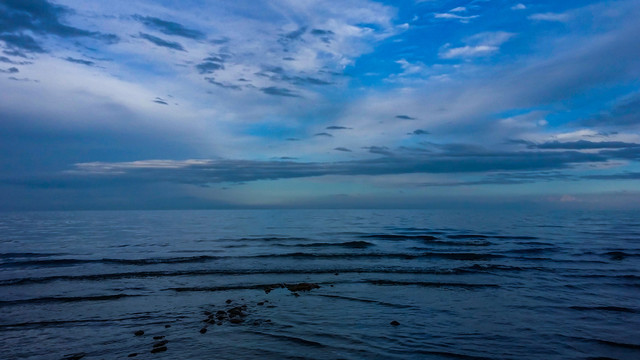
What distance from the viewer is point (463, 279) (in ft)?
74.7

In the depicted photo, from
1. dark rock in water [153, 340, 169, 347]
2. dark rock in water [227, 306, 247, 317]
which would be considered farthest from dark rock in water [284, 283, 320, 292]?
dark rock in water [153, 340, 169, 347]

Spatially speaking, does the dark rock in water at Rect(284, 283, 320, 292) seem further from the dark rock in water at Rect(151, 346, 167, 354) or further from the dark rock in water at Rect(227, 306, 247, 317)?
the dark rock in water at Rect(151, 346, 167, 354)

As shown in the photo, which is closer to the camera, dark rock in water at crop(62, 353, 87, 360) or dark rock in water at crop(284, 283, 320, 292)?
dark rock in water at crop(62, 353, 87, 360)

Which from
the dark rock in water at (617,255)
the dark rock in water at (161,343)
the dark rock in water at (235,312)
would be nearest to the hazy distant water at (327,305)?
the dark rock in water at (161,343)

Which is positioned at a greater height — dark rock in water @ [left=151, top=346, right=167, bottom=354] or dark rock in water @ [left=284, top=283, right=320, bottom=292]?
dark rock in water @ [left=151, top=346, right=167, bottom=354]

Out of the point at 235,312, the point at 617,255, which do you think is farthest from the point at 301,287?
the point at 617,255

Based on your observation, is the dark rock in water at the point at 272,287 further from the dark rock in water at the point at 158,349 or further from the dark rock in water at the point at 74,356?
the dark rock in water at the point at 74,356

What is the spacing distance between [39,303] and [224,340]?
1188 cm

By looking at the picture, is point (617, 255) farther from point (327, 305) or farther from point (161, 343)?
point (161, 343)

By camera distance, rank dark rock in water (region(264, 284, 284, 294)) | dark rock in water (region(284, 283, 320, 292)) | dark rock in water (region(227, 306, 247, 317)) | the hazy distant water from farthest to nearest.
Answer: dark rock in water (region(284, 283, 320, 292)), dark rock in water (region(264, 284, 284, 294)), dark rock in water (region(227, 306, 247, 317)), the hazy distant water

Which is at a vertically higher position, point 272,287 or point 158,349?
point 158,349

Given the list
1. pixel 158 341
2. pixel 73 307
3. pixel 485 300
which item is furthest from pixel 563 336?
pixel 73 307

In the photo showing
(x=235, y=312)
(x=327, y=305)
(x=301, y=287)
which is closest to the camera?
(x=235, y=312)

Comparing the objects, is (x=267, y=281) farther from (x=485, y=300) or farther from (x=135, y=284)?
(x=485, y=300)
